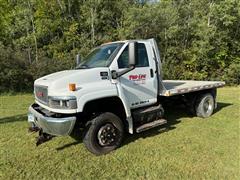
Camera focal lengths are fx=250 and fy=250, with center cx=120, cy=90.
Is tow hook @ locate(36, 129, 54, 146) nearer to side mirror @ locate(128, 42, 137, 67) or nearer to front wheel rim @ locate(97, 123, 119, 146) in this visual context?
front wheel rim @ locate(97, 123, 119, 146)

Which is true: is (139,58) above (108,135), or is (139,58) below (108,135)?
above

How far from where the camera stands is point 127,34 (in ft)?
60.6

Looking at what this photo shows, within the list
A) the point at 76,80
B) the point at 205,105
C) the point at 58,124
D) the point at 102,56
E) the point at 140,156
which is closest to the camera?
the point at 58,124

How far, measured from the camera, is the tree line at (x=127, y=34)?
1489cm

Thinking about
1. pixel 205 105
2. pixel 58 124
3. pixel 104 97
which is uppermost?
pixel 104 97

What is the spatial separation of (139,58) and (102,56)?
84 centimetres

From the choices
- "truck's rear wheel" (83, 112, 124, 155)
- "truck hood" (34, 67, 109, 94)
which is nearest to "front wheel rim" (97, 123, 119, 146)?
"truck's rear wheel" (83, 112, 124, 155)

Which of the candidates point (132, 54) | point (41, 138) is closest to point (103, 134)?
point (41, 138)

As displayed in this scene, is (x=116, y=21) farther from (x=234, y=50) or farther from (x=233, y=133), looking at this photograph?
(x=233, y=133)

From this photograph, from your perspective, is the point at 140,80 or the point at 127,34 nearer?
the point at 140,80

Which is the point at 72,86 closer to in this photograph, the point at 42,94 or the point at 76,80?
the point at 76,80

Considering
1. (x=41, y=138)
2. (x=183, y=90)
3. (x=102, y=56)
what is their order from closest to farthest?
(x=41, y=138) → (x=102, y=56) → (x=183, y=90)

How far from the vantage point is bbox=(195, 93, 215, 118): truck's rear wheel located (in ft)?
24.3

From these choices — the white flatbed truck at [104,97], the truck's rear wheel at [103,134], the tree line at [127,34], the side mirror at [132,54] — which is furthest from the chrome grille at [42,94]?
the tree line at [127,34]
